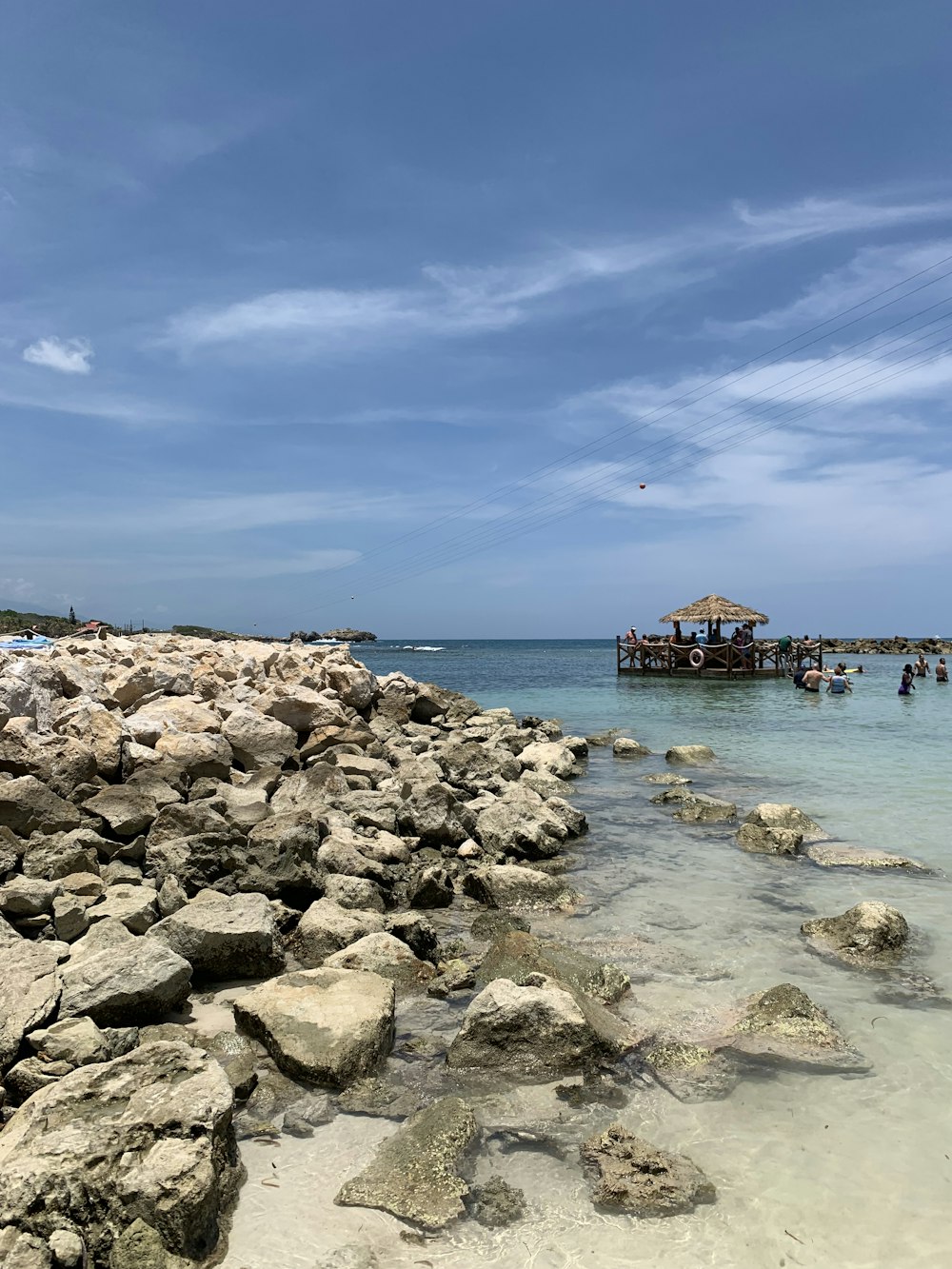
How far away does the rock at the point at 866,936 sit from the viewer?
Answer: 20.6 feet

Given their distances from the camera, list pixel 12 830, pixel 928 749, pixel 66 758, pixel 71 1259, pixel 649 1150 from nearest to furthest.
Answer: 1. pixel 71 1259
2. pixel 649 1150
3. pixel 12 830
4. pixel 66 758
5. pixel 928 749

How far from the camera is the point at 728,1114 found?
4230mm

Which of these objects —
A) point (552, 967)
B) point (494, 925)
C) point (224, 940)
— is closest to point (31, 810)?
point (224, 940)

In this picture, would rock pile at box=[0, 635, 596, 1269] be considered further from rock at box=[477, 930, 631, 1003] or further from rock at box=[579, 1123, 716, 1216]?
rock at box=[579, 1123, 716, 1216]

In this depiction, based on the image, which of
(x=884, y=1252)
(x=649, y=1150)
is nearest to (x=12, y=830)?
(x=649, y=1150)

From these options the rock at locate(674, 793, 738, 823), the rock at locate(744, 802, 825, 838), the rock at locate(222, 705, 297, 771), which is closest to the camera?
the rock at locate(744, 802, 825, 838)

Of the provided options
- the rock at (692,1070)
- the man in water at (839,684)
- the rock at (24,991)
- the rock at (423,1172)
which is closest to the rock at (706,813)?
the rock at (692,1070)

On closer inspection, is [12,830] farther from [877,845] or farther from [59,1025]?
[877,845]

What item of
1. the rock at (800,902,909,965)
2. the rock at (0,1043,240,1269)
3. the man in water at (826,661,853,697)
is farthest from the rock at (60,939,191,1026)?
the man in water at (826,661,853,697)

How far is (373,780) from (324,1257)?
801 centimetres

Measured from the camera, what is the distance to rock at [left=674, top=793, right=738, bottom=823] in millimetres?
11062

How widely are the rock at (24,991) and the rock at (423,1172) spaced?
1718 mm

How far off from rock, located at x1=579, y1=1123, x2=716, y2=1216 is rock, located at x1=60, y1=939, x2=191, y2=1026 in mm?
2361

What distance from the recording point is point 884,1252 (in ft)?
10.9
